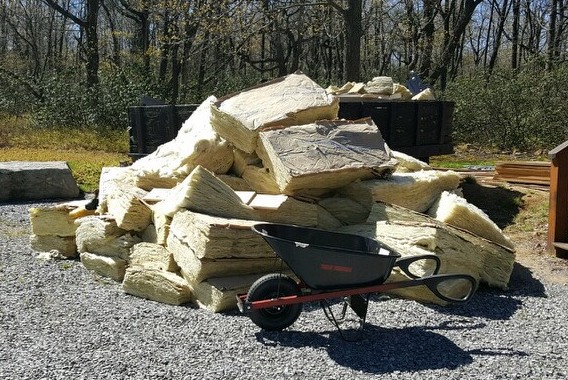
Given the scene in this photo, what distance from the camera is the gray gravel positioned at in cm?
409

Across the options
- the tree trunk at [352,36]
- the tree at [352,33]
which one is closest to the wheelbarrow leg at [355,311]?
the tree at [352,33]

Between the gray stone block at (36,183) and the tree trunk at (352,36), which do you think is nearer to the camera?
the gray stone block at (36,183)

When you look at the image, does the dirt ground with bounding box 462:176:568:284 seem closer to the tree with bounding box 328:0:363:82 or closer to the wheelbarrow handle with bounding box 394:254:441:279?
the wheelbarrow handle with bounding box 394:254:441:279

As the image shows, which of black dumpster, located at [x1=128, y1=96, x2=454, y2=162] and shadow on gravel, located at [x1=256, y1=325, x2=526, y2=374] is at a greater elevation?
black dumpster, located at [x1=128, y1=96, x2=454, y2=162]

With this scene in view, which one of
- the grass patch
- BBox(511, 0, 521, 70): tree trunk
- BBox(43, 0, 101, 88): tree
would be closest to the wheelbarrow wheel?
the grass patch

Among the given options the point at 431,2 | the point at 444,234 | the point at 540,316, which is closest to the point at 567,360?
the point at 540,316

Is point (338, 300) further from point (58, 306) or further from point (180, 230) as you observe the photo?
point (58, 306)

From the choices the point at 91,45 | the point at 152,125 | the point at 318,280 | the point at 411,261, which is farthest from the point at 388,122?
the point at 91,45

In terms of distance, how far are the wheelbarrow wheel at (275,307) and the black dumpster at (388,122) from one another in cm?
477

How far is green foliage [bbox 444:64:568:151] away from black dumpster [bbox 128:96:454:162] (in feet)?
30.4

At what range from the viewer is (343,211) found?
6.37 metres

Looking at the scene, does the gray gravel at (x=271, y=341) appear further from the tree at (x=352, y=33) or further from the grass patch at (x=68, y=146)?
the tree at (x=352, y=33)

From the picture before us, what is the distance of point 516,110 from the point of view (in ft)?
63.5

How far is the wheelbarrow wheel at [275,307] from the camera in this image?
471 centimetres
